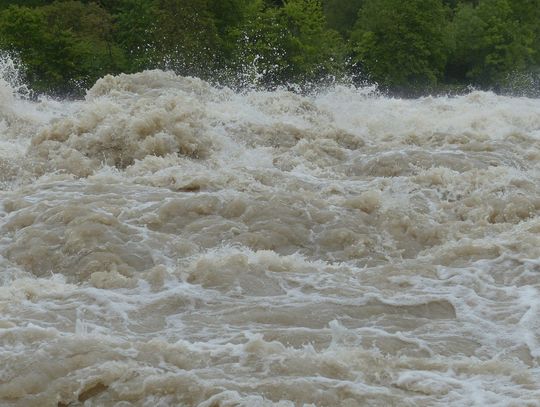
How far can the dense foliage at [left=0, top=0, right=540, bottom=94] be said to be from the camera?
28.0 meters

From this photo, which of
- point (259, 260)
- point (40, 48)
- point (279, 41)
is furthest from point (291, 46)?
point (259, 260)

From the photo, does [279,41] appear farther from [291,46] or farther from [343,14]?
[343,14]

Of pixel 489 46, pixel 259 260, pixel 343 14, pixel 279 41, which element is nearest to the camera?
pixel 259 260

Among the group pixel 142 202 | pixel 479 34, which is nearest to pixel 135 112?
pixel 142 202

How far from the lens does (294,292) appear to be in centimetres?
800

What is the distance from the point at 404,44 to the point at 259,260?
26625 mm

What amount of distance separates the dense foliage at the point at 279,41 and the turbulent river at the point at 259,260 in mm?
12824

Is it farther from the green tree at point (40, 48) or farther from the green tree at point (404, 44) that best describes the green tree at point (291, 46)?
the green tree at point (40, 48)

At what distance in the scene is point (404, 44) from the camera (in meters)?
33.9

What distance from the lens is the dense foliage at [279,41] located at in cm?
2800

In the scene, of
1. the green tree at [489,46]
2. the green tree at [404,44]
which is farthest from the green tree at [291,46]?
the green tree at [489,46]

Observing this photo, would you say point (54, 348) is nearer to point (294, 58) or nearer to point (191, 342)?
point (191, 342)

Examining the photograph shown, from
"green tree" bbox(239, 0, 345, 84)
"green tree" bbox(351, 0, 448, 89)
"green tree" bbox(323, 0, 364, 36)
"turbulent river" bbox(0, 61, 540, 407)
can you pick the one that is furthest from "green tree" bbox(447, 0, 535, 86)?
"turbulent river" bbox(0, 61, 540, 407)

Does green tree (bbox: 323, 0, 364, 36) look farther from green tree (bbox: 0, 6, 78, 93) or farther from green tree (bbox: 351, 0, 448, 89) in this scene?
green tree (bbox: 0, 6, 78, 93)
